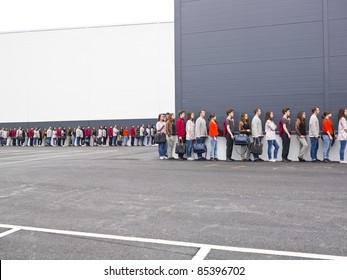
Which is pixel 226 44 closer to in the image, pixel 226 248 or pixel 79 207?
pixel 79 207

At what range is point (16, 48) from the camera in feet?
112

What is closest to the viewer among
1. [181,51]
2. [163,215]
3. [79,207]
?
[163,215]

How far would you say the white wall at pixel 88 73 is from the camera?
30.7 m

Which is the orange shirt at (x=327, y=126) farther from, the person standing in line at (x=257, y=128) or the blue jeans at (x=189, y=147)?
the blue jeans at (x=189, y=147)

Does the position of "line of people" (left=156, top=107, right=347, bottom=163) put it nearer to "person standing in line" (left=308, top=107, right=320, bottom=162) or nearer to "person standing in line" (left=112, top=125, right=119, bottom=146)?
"person standing in line" (left=308, top=107, right=320, bottom=162)

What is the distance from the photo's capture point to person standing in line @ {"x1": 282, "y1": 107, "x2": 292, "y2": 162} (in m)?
12.3

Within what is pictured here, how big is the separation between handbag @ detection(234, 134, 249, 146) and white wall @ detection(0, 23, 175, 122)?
1773 centimetres

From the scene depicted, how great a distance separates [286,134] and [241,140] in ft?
5.26

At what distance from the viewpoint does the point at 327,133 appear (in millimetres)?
11961

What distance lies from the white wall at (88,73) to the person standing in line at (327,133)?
19.0m

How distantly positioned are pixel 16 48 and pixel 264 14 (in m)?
28.2

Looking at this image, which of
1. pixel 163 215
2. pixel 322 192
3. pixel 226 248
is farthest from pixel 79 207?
pixel 322 192

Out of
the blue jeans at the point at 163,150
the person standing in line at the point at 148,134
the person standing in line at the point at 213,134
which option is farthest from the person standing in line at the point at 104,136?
the person standing in line at the point at 213,134

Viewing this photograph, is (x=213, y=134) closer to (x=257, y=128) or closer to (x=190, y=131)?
(x=190, y=131)
